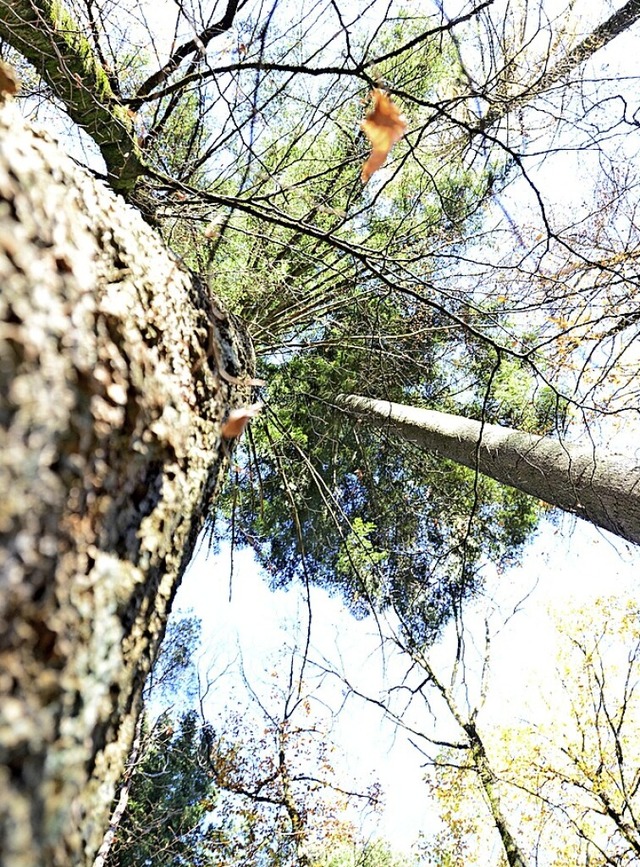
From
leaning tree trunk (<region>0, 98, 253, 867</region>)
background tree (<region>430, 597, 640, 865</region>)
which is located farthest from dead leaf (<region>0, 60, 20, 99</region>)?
background tree (<region>430, 597, 640, 865</region>)

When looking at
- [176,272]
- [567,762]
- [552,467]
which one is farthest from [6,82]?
[567,762]

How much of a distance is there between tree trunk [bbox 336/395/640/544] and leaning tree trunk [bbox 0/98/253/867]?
1159mm

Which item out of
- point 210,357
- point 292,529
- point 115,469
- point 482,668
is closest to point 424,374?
point 292,529

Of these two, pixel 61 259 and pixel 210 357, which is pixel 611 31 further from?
pixel 61 259

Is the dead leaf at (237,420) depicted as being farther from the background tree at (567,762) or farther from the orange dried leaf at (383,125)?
the background tree at (567,762)

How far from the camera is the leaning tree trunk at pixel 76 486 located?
423 mm

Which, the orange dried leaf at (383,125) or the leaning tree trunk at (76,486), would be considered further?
the orange dried leaf at (383,125)

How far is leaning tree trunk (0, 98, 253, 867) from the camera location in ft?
1.39

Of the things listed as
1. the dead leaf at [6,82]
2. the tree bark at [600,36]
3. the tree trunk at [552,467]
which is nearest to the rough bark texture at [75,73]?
the dead leaf at [6,82]

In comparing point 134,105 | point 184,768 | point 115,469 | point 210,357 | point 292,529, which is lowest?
point 115,469

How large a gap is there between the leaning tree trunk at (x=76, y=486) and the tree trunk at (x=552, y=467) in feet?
3.80

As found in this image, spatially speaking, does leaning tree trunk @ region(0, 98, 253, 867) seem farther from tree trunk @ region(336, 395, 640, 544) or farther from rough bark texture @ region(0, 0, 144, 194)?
rough bark texture @ region(0, 0, 144, 194)

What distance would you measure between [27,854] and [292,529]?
6484 millimetres

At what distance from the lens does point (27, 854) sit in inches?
15.6
